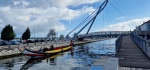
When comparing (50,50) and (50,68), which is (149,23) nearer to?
(50,50)

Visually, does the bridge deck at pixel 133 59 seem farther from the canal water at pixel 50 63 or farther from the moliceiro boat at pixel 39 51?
the moliceiro boat at pixel 39 51

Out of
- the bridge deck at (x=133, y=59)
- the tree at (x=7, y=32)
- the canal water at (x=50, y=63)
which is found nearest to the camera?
the bridge deck at (x=133, y=59)

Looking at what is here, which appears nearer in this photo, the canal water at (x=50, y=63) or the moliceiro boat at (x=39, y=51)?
the canal water at (x=50, y=63)

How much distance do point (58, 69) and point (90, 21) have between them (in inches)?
2064

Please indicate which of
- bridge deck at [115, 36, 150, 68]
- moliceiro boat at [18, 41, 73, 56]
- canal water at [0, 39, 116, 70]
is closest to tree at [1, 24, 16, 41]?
moliceiro boat at [18, 41, 73, 56]

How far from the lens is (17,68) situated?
1025 inches

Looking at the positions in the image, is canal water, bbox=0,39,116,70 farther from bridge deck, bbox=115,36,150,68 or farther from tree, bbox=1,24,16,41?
tree, bbox=1,24,16,41

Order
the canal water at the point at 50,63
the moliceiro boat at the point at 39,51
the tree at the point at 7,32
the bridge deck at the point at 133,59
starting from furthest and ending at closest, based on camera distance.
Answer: the tree at the point at 7,32 → the moliceiro boat at the point at 39,51 → the canal water at the point at 50,63 → the bridge deck at the point at 133,59

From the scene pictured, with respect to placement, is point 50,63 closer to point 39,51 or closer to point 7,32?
point 39,51

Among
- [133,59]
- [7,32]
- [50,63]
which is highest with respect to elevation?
[7,32]

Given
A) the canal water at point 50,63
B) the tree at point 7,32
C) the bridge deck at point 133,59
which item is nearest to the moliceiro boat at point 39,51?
the canal water at point 50,63

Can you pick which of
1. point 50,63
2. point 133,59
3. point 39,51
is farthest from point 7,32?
point 133,59

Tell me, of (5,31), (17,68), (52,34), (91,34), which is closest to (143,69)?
(17,68)

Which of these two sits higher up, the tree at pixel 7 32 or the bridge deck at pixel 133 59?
the tree at pixel 7 32
